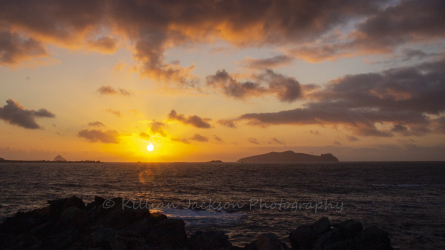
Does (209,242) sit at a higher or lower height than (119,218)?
lower

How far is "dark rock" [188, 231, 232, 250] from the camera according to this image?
697 inches

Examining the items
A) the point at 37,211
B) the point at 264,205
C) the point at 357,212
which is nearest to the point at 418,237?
the point at 357,212

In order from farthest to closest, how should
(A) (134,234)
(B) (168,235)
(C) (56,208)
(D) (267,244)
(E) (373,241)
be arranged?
1. (C) (56,208)
2. (B) (168,235)
3. (A) (134,234)
4. (E) (373,241)
5. (D) (267,244)

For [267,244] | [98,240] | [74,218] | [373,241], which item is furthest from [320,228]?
[74,218]

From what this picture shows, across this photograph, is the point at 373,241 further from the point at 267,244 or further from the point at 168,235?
the point at 168,235

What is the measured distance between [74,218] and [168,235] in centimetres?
857

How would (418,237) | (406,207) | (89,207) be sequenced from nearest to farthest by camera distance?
(418,237)
(89,207)
(406,207)

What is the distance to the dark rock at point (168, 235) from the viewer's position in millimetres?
18188

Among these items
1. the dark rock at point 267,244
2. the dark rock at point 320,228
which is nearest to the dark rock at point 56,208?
the dark rock at point 267,244

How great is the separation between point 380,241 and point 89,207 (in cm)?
2478

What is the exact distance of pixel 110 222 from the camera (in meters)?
21.1

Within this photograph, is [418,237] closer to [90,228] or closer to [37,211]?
[90,228]

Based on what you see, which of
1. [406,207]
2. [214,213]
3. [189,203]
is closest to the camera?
[214,213]

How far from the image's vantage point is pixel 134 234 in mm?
17359
